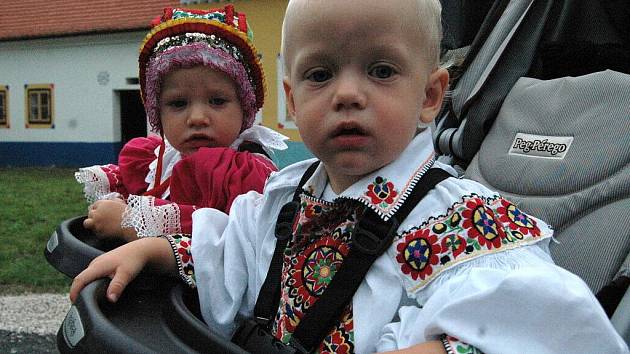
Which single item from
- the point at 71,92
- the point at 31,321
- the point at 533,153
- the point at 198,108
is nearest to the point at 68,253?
the point at 198,108

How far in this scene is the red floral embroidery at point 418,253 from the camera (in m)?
1.00

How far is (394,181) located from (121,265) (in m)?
0.52

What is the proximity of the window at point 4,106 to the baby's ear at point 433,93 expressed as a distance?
18.3 meters

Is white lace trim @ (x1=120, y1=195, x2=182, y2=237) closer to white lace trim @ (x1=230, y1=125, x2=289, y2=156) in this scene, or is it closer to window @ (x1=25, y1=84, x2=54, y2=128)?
white lace trim @ (x1=230, y1=125, x2=289, y2=156)

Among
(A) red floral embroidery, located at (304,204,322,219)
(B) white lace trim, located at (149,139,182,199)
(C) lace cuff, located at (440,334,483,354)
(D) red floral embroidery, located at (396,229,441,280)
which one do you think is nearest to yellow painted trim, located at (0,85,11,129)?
(B) white lace trim, located at (149,139,182,199)

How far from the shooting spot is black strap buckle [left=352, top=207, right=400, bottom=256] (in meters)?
1.06

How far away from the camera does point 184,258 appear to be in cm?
131

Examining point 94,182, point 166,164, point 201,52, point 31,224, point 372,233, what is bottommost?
point 31,224

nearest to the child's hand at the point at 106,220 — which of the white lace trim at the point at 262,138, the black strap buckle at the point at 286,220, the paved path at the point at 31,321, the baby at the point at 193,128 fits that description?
the baby at the point at 193,128

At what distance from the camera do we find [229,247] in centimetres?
132

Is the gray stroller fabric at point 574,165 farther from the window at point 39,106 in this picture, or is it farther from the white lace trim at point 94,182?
the window at point 39,106

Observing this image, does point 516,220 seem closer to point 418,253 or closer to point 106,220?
point 418,253

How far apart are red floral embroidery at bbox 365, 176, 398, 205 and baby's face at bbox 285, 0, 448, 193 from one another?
0.03m

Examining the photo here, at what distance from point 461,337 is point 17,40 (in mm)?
18271
